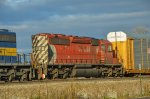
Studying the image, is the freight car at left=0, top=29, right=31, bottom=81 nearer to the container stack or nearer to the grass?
the container stack

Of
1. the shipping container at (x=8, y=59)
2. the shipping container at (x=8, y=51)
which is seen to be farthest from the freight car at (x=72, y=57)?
the shipping container at (x=8, y=51)

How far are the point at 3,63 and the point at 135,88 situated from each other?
9946mm

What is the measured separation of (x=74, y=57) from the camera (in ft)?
107

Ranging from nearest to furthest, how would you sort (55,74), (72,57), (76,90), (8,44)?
(76,90) → (8,44) → (55,74) → (72,57)

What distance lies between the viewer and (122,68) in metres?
35.8

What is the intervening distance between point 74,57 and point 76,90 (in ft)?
39.5

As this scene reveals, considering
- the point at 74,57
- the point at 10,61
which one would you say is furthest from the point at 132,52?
the point at 10,61

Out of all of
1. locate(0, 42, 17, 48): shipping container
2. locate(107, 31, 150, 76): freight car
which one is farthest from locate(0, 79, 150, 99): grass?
locate(107, 31, 150, 76): freight car

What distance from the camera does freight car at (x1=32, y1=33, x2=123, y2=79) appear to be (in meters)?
29.6

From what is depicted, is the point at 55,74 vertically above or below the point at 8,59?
below

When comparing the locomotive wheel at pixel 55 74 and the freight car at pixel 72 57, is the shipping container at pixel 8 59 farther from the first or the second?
the locomotive wheel at pixel 55 74

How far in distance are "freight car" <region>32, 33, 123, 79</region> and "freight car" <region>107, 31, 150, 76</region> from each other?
985 mm

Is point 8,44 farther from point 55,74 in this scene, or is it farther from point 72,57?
point 72,57

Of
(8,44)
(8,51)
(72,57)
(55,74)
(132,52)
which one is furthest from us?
(132,52)
